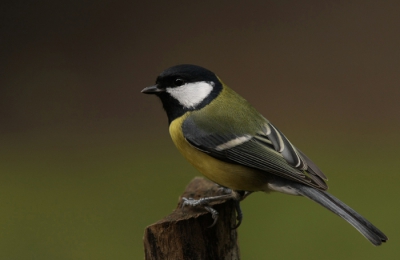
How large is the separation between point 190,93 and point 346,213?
77 cm

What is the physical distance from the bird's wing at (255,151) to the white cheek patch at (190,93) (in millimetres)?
79

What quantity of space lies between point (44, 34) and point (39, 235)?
2097 millimetres

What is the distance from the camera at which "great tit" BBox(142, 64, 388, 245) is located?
205 cm

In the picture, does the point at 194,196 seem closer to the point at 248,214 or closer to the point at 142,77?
the point at 248,214

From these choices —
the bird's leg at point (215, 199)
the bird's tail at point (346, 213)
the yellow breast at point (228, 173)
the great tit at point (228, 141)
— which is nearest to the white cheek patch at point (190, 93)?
the great tit at point (228, 141)

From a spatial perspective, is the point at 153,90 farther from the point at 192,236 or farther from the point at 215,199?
the point at 192,236

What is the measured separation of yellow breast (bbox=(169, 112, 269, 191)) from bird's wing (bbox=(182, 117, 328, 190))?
0.02 metres

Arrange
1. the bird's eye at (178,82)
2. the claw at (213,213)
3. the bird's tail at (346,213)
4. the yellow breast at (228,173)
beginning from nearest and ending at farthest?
the bird's tail at (346,213) → the claw at (213,213) → the yellow breast at (228,173) → the bird's eye at (178,82)

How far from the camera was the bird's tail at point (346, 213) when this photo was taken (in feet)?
5.97

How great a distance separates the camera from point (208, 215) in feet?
6.51

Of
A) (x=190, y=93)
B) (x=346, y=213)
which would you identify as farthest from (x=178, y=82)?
(x=346, y=213)

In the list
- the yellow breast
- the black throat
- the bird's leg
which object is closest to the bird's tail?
the yellow breast

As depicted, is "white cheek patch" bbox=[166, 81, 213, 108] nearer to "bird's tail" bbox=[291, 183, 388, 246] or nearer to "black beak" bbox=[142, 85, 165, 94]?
"black beak" bbox=[142, 85, 165, 94]

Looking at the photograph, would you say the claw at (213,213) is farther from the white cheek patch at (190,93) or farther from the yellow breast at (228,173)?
the white cheek patch at (190,93)
